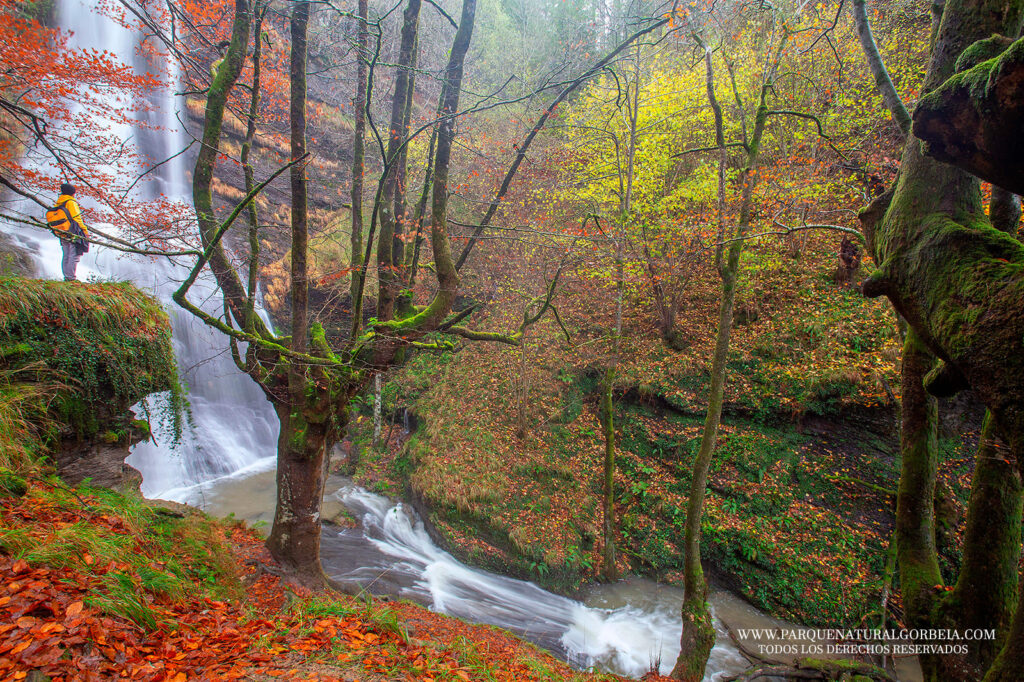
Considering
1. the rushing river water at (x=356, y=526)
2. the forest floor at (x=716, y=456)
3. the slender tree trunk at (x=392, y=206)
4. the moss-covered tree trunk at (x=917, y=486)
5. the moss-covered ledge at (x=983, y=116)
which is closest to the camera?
the moss-covered ledge at (x=983, y=116)

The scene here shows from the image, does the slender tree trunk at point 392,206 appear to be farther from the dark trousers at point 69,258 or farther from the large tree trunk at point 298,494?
the dark trousers at point 69,258

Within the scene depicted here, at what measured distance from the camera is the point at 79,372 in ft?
16.0

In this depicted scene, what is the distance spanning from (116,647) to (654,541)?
8.02 metres

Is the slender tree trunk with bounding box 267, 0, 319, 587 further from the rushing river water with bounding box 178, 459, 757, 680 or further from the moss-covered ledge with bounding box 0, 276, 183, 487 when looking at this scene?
the rushing river water with bounding box 178, 459, 757, 680

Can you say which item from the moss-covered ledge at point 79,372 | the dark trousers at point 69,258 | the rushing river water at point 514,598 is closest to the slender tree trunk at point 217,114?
the moss-covered ledge at point 79,372

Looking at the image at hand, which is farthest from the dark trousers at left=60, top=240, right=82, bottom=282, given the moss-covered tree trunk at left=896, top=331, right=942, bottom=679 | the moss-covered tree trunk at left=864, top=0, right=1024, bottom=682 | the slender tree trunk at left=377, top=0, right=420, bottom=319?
the moss-covered tree trunk at left=896, top=331, right=942, bottom=679

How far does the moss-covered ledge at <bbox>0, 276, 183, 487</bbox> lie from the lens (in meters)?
4.24

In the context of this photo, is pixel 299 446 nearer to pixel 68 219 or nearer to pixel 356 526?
pixel 68 219

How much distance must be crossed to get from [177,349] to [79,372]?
5.89 metres

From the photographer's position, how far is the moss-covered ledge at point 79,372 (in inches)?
167

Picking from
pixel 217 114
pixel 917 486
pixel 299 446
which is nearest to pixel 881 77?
pixel 917 486

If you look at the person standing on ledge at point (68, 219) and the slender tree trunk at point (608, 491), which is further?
the slender tree trunk at point (608, 491)

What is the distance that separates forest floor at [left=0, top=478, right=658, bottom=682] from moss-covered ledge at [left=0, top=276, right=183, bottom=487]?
3.25ft

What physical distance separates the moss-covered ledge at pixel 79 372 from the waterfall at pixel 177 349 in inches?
41.7
